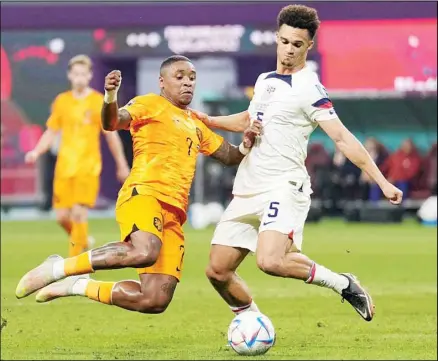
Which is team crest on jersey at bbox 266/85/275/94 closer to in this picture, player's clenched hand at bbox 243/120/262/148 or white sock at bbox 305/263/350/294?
player's clenched hand at bbox 243/120/262/148

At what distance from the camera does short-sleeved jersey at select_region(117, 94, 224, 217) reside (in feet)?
28.5

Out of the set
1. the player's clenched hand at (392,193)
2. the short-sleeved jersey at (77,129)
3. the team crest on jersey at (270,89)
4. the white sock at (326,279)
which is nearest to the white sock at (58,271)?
the white sock at (326,279)

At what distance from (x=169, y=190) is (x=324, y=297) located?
177 inches

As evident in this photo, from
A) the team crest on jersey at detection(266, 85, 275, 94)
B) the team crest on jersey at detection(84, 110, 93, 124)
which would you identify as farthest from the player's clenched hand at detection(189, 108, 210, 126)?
the team crest on jersey at detection(84, 110, 93, 124)

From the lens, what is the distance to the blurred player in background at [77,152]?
14.4 meters

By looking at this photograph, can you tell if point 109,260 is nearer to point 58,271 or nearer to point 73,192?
point 58,271

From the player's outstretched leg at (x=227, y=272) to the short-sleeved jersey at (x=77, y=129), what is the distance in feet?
19.0

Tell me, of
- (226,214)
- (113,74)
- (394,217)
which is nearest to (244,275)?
(226,214)

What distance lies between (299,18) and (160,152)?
54.4 inches

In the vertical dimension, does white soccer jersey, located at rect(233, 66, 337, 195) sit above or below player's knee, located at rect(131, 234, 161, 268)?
above

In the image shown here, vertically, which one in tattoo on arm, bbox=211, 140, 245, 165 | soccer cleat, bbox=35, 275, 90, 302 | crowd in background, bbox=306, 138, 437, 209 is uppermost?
tattoo on arm, bbox=211, 140, 245, 165

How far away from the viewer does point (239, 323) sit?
28.1ft

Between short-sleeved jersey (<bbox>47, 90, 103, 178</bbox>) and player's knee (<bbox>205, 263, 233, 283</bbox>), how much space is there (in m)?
5.84

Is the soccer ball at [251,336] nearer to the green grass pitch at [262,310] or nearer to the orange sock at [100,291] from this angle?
the green grass pitch at [262,310]
